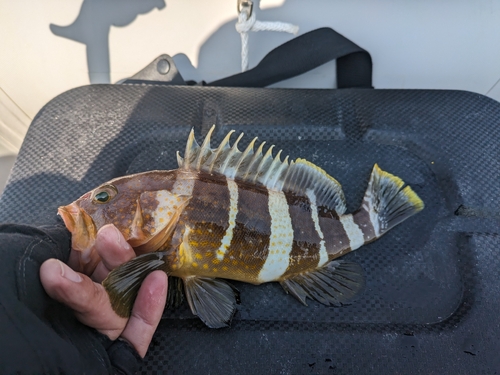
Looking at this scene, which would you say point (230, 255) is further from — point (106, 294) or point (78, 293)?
point (78, 293)

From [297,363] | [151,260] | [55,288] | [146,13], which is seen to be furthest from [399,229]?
[146,13]

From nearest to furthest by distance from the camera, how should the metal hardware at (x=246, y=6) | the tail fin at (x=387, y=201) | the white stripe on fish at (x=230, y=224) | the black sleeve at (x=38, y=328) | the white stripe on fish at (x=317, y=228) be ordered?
1. the black sleeve at (x=38, y=328)
2. the white stripe on fish at (x=230, y=224)
3. the white stripe on fish at (x=317, y=228)
4. the tail fin at (x=387, y=201)
5. the metal hardware at (x=246, y=6)

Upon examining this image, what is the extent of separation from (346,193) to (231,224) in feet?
2.37

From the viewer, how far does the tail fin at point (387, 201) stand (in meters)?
1.75

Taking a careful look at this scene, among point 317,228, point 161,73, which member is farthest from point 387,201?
point 161,73

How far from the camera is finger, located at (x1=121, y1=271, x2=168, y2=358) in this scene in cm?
140

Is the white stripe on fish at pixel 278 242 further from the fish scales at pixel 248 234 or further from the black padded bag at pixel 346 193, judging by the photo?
the black padded bag at pixel 346 193

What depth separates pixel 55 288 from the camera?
110 cm

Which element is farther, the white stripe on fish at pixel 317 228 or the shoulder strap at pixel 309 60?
the shoulder strap at pixel 309 60

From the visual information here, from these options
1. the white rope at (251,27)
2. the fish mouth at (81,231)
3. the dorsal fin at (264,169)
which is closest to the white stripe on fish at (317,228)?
the dorsal fin at (264,169)

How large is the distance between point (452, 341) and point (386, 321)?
297 millimetres

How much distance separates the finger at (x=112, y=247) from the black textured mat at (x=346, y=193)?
0.42 meters

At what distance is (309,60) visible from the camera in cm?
234

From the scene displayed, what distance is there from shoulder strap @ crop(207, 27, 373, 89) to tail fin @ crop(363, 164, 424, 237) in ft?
2.91
